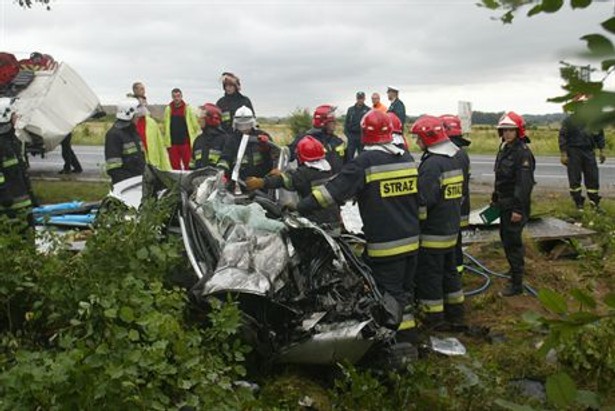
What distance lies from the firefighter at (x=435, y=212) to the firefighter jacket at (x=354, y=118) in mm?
7060

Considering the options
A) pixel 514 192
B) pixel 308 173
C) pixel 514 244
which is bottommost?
pixel 514 244

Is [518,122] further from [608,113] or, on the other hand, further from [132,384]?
[608,113]

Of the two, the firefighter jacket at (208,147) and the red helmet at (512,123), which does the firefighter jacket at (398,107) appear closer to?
the firefighter jacket at (208,147)

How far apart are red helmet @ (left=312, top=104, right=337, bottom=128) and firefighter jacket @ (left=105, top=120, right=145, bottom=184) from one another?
6.75ft

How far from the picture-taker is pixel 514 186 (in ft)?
18.9

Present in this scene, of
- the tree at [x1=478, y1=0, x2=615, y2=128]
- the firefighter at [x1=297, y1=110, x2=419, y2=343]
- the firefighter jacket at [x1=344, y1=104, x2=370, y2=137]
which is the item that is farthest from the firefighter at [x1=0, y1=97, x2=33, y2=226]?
the firefighter jacket at [x1=344, y1=104, x2=370, y2=137]

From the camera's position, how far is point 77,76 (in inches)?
529

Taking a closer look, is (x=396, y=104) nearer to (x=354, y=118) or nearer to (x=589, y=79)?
(x=354, y=118)

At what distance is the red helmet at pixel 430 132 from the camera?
16.9 feet

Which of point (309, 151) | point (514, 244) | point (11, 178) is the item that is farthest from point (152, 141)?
point (514, 244)

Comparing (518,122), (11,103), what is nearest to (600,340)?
(518,122)

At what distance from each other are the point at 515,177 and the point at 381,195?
5.87 ft

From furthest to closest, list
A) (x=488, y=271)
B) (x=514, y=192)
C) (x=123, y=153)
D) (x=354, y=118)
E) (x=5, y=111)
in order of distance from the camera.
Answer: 1. (x=354, y=118)
2. (x=123, y=153)
3. (x=5, y=111)
4. (x=488, y=271)
5. (x=514, y=192)

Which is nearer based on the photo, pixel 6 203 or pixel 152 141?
pixel 6 203
